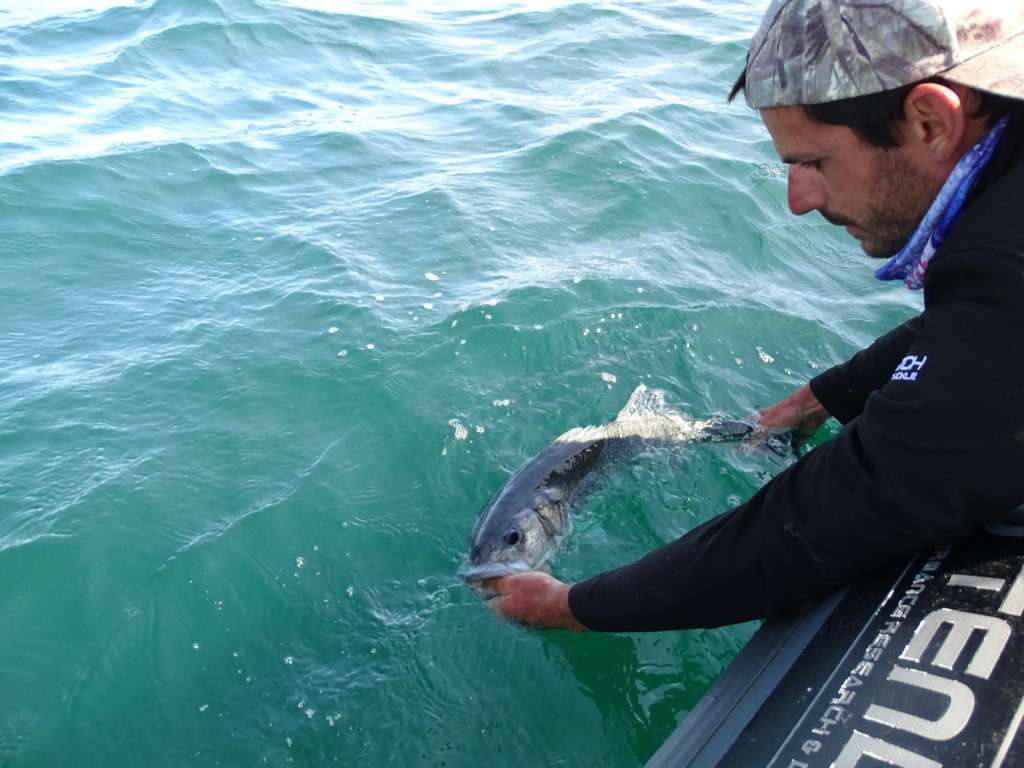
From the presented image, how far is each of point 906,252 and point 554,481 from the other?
2.66m

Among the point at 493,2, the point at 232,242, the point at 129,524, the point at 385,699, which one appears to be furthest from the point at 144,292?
the point at 493,2

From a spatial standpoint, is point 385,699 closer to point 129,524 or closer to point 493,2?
point 129,524

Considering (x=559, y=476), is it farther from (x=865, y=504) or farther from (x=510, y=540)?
(x=865, y=504)

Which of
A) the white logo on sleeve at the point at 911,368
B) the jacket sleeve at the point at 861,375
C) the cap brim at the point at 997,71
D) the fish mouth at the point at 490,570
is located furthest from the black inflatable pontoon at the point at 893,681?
the jacket sleeve at the point at 861,375

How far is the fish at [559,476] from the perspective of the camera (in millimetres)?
4316

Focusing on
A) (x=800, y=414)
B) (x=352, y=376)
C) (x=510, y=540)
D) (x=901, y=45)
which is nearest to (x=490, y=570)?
(x=510, y=540)

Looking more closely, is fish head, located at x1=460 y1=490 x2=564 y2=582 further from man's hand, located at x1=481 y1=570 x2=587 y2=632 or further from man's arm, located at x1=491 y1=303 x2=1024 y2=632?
man's arm, located at x1=491 y1=303 x2=1024 y2=632

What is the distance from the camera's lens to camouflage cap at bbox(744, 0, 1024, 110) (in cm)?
197

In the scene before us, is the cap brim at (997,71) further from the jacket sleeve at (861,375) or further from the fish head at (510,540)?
the fish head at (510,540)

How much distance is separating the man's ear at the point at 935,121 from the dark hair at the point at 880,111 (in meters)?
0.02

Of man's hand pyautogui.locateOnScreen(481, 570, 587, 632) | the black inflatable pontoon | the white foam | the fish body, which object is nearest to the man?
the black inflatable pontoon

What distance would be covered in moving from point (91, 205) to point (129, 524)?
175 inches

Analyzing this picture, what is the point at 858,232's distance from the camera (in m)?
2.46

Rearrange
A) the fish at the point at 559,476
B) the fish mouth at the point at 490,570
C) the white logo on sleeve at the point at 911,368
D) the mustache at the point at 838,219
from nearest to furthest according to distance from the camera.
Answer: the white logo on sleeve at the point at 911,368, the mustache at the point at 838,219, the fish mouth at the point at 490,570, the fish at the point at 559,476
